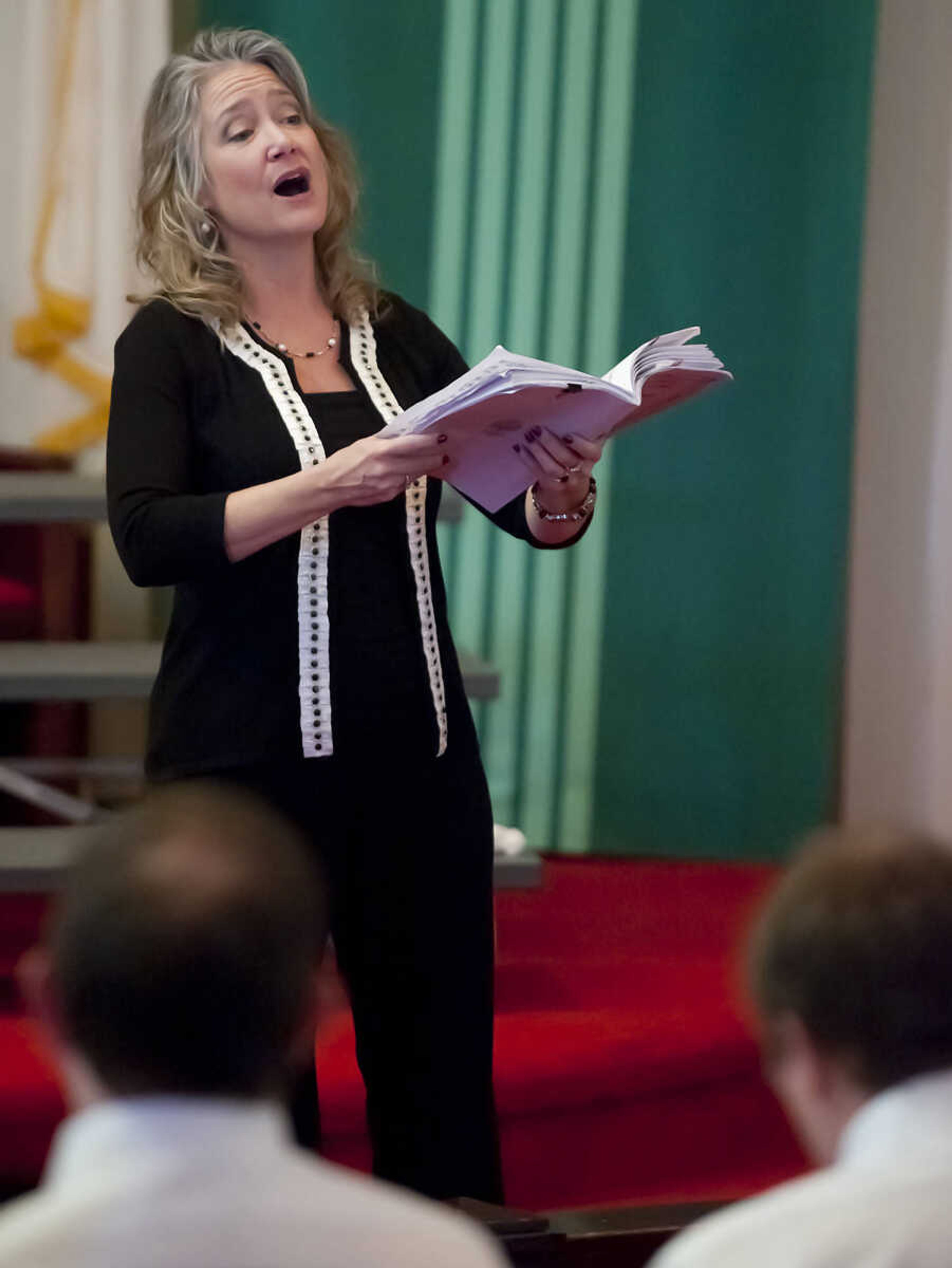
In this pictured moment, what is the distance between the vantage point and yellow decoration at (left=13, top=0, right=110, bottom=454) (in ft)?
11.4

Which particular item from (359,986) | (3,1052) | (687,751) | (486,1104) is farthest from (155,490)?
(687,751)

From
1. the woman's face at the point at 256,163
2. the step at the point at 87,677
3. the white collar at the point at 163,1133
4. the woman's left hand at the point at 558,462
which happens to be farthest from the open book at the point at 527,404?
the step at the point at 87,677

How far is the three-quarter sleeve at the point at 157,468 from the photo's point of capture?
5.15ft

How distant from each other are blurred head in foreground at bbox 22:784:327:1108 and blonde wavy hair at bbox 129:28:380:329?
3.28 feet

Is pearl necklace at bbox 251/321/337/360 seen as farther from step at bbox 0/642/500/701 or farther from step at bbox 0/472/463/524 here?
step at bbox 0/472/463/524

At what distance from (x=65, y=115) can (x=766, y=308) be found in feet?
4.94

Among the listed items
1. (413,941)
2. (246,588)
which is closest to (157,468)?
(246,588)

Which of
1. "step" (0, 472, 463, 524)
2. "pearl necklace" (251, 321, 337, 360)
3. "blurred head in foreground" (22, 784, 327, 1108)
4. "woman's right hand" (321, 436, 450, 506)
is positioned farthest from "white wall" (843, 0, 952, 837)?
"blurred head in foreground" (22, 784, 327, 1108)

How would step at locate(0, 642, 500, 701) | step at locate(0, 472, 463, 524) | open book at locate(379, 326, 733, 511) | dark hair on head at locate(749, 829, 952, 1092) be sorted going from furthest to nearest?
step at locate(0, 472, 463, 524) < step at locate(0, 642, 500, 701) < open book at locate(379, 326, 733, 511) < dark hair on head at locate(749, 829, 952, 1092)

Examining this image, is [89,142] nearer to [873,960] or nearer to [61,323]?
[61,323]

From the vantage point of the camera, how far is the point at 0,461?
3.46 m

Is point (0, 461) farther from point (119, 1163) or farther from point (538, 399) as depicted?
point (119, 1163)

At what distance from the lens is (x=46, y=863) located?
102 inches

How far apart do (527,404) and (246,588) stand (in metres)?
0.33
